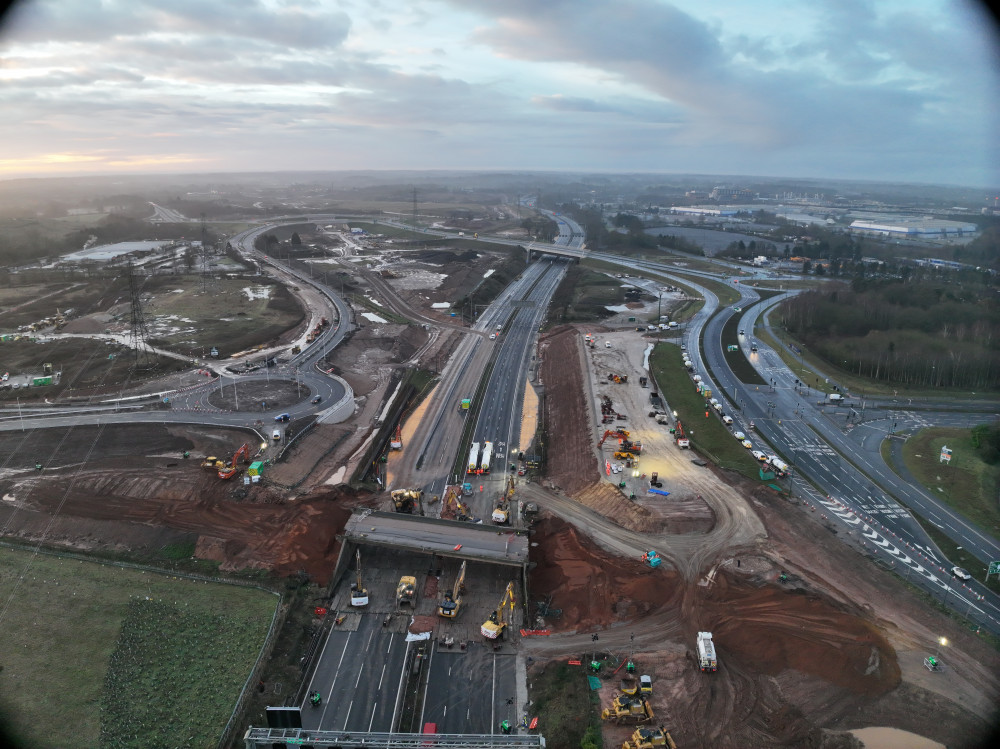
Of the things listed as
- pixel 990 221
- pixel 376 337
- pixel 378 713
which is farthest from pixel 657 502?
pixel 990 221

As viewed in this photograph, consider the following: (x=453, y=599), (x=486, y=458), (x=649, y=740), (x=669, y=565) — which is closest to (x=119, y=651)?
(x=453, y=599)

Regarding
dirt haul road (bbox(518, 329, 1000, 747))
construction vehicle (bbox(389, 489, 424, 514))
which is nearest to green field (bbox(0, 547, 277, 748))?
construction vehicle (bbox(389, 489, 424, 514))

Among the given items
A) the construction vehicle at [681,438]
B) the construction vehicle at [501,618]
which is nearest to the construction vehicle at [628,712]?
the construction vehicle at [501,618]

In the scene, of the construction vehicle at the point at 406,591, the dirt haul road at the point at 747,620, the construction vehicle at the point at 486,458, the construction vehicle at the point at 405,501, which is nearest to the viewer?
the dirt haul road at the point at 747,620

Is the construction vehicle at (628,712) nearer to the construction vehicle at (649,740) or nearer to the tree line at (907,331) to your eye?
the construction vehicle at (649,740)

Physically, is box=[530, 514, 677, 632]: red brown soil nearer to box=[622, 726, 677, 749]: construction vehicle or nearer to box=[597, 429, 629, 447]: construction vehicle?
box=[622, 726, 677, 749]: construction vehicle

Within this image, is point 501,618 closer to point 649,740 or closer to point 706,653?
point 649,740
